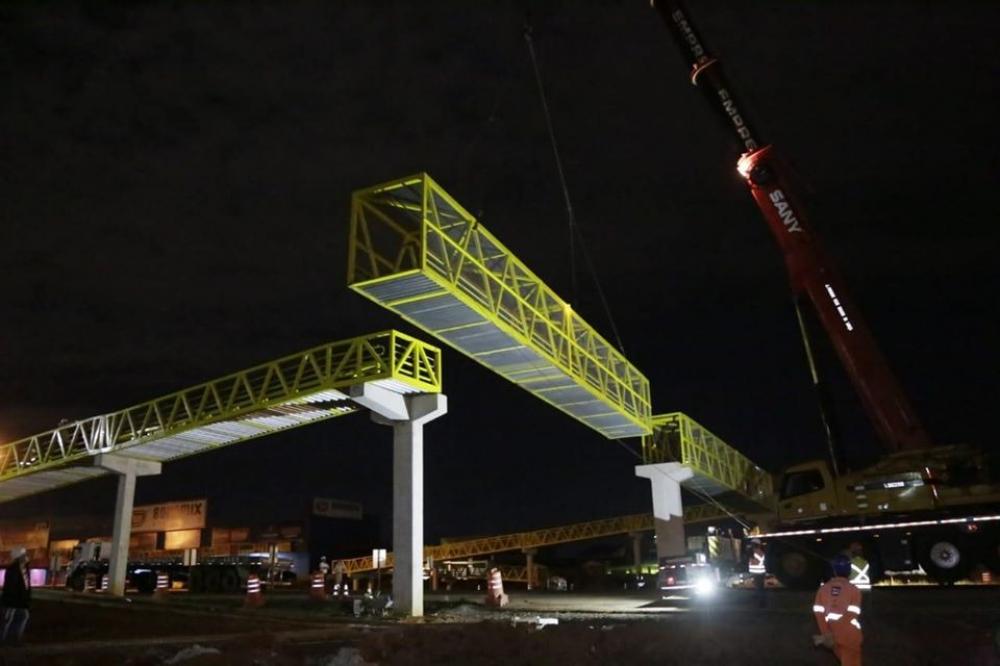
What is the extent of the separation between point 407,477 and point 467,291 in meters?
6.88

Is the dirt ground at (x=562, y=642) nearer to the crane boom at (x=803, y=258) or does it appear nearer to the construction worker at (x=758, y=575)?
the construction worker at (x=758, y=575)

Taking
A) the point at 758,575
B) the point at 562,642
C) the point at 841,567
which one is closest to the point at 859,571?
the point at 841,567

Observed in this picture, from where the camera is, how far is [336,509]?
77.0 m

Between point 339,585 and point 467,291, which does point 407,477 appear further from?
point 339,585

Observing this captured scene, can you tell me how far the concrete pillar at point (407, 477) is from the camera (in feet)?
67.8

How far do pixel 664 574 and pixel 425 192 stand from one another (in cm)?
1285

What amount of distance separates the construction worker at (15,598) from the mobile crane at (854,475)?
20240 millimetres

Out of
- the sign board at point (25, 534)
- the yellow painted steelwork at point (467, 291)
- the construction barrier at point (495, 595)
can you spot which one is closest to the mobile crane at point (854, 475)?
the yellow painted steelwork at point (467, 291)

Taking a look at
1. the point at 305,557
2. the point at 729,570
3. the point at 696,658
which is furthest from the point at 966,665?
the point at 305,557

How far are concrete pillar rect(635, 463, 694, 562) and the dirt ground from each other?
1206 centimetres

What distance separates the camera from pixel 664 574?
21.3 metres

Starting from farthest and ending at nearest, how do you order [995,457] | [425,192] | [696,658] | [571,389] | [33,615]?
1. [571,389]
2. [995,457]
3. [33,615]
4. [425,192]
5. [696,658]

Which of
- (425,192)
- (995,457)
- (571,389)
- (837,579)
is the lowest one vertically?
(837,579)

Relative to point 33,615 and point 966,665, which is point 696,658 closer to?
point 966,665
